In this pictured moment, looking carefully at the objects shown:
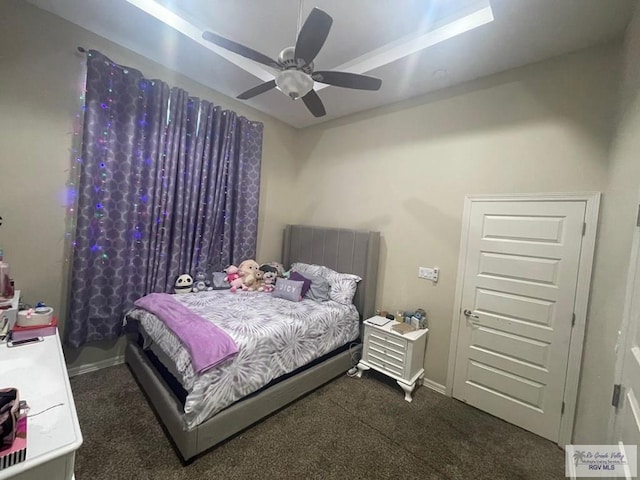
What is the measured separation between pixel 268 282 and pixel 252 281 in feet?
0.65

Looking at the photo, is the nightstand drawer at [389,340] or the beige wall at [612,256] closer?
the beige wall at [612,256]

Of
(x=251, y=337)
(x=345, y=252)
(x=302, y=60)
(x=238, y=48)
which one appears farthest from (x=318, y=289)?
(x=238, y=48)

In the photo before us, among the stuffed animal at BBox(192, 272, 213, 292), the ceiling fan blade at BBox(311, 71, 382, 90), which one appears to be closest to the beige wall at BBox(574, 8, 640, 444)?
the ceiling fan blade at BBox(311, 71, 382, 90)

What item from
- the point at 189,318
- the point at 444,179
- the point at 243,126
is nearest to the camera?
the point at 189,318

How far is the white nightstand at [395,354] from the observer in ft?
8.16

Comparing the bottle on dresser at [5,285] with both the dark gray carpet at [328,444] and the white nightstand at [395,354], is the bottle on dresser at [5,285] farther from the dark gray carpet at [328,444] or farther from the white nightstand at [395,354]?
the white nightstand at [395,354]

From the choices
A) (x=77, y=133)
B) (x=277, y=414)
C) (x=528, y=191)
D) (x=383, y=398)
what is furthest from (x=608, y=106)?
(x=77, y=133)

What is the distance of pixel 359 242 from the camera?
3135mm

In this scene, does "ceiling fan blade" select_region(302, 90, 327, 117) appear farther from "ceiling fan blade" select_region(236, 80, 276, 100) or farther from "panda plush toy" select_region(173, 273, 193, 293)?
"panda plush toy" select_region(173, 273, 193, 293)

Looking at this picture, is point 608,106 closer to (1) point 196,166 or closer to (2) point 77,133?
(1) point 196,166

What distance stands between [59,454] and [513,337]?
283 cm

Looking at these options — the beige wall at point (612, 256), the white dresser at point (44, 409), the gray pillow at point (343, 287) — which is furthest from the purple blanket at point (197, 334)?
the beige wall at point (612, 256)

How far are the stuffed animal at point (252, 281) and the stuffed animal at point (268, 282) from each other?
0.05 metres
